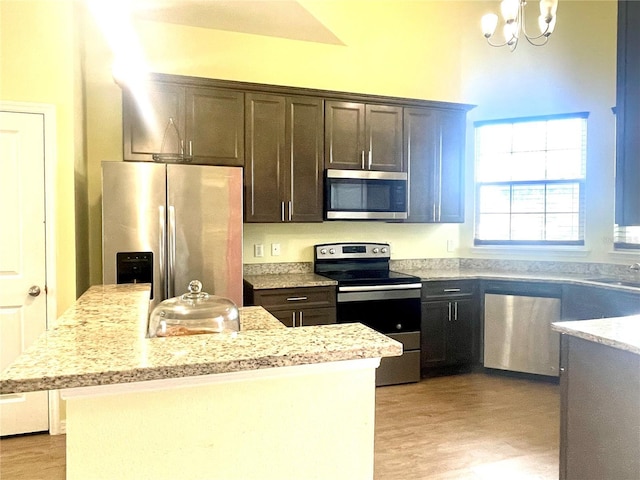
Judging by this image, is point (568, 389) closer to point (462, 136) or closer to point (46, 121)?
point (462, 136)

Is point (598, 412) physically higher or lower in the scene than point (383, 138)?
lower

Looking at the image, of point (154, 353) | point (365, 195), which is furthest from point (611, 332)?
point (365, 195)

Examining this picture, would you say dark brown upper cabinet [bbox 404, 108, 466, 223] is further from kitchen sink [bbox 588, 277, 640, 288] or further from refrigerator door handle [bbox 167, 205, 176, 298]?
refrigerator door handle [bbox 167, 205, 176, 298]

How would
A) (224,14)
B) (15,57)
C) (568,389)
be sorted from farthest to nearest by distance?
(224,14)
(15,57)
(568,389)

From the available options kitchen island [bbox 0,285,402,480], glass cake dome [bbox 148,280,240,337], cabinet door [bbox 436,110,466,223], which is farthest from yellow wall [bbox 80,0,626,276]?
kitchen island [bbox 0,285,402,480]

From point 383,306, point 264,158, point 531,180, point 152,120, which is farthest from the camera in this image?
point 531,180

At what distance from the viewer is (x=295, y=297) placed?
11.3 ft

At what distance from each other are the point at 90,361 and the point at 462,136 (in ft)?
13.0

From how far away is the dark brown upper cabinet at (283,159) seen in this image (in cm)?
355

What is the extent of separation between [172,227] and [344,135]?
165cm

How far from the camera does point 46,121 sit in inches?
111

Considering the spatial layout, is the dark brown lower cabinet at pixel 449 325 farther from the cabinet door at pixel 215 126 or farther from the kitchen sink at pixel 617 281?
the cabinet door at pixel 215 126

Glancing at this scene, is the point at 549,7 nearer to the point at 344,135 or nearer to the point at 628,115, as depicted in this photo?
the point at 628,115

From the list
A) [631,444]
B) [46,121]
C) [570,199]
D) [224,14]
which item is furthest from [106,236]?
[570,199]
